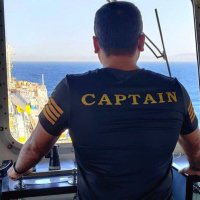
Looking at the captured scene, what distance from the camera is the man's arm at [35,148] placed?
1.17 m

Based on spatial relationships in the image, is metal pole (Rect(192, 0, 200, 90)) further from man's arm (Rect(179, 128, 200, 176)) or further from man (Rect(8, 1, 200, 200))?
man (Rect(8, 1, 200, 200))

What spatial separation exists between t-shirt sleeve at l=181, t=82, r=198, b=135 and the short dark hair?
27 centimetres

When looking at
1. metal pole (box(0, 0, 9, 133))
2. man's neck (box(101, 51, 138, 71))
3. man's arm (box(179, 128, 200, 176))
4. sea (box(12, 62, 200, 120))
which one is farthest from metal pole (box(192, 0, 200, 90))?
man's neck (box(101, 51, 138, 71))

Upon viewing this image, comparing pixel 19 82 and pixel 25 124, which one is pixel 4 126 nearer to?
pixel 25 124

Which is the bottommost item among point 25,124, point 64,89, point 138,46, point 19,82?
point 25,124

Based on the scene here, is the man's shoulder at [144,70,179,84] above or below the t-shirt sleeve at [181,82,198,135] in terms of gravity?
above

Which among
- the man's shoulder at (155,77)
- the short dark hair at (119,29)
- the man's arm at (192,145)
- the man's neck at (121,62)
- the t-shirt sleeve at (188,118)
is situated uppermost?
the short dark hair at (119,29)

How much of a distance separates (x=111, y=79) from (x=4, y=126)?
4.79 feet

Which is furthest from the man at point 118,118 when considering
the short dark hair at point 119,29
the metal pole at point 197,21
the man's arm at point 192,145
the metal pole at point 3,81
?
the metal pole at point 197,21

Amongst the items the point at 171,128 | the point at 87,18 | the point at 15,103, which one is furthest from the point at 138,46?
the point at 15,103

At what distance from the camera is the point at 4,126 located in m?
2.36

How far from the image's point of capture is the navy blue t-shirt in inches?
43.4

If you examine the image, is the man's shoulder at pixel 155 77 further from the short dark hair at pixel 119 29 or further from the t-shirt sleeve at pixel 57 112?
the t-shirt sleeve at pixel 57 112

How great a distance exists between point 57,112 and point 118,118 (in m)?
0.21
